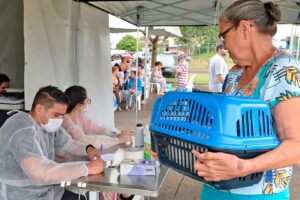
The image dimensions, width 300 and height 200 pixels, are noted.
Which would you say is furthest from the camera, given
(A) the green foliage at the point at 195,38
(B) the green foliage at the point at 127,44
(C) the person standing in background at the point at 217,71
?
(B) the green foliage at the point at 127,44

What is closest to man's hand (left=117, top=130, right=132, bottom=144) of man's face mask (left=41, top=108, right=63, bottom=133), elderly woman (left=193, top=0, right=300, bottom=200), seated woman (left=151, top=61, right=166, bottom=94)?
man's face mask (left=41, top=108, right=63, bottom=133)

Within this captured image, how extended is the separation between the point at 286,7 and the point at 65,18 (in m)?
3.17

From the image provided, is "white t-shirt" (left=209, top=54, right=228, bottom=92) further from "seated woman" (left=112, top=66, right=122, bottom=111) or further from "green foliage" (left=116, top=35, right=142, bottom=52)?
"green foliage" (left=116, top=35, right=142, bottom=52)

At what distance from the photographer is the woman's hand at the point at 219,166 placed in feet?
2.76

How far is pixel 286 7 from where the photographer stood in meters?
4.82

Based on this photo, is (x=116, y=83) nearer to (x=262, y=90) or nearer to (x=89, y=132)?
(x=89, y=132)

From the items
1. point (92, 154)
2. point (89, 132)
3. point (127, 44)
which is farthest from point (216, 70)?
point (127, 44)

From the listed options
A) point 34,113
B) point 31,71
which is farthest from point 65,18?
point 34,113

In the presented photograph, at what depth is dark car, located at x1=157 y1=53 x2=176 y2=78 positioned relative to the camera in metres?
18.0

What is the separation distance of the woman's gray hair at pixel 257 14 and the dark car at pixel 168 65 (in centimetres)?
1699

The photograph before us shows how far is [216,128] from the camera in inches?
33.7

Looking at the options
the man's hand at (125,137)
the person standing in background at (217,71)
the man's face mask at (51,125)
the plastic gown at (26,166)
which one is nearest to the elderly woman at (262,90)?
the plastic gown at (26,166)

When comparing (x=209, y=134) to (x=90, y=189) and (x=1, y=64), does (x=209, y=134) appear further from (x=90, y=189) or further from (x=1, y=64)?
(x=1, y=64)

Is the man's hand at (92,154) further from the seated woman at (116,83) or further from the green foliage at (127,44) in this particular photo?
the green foliage at (127,44)
